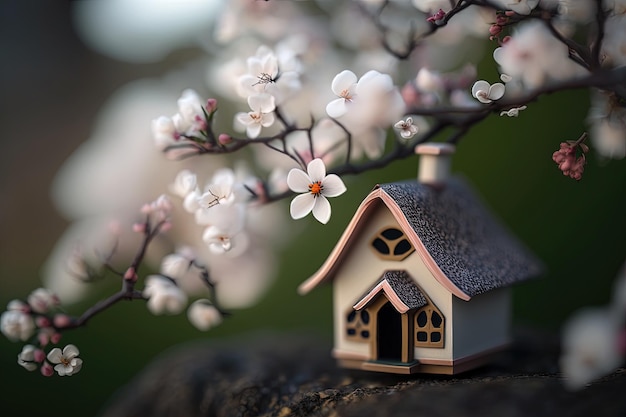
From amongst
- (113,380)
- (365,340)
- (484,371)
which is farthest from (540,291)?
(113,380)

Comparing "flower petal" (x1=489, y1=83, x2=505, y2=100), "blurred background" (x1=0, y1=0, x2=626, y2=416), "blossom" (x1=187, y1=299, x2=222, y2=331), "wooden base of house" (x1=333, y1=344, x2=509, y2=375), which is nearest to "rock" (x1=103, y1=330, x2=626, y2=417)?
"wooden base of house" (x1=333, y1=344, x2=509, y2=375)

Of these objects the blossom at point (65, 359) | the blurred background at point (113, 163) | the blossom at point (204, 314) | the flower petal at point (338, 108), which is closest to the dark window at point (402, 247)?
the flower petal at point (338, 108)

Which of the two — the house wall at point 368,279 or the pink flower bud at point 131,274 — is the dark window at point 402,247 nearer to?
the house wall at point 368,279

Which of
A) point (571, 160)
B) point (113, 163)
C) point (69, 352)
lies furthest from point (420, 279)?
point (113, 163)

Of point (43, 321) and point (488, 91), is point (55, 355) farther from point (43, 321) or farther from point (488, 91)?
point (488, 91)

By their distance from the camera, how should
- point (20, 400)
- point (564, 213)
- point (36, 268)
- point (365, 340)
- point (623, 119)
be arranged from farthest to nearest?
point (36, 268) < point (20, 400) < point (564, 213) < point (365, 340) < point (623, 119)

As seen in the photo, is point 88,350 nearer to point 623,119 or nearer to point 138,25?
point 138,25

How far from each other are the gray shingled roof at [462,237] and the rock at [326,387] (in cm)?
14

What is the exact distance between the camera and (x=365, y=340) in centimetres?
106

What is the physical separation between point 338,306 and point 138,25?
1238 mm

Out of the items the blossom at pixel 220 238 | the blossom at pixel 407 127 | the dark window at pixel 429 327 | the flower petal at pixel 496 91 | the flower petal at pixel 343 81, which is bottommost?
the dark window at pixel 429 327

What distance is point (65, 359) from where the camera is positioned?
3.22 ft

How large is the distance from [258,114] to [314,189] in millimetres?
138

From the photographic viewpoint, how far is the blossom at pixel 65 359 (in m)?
0.98
